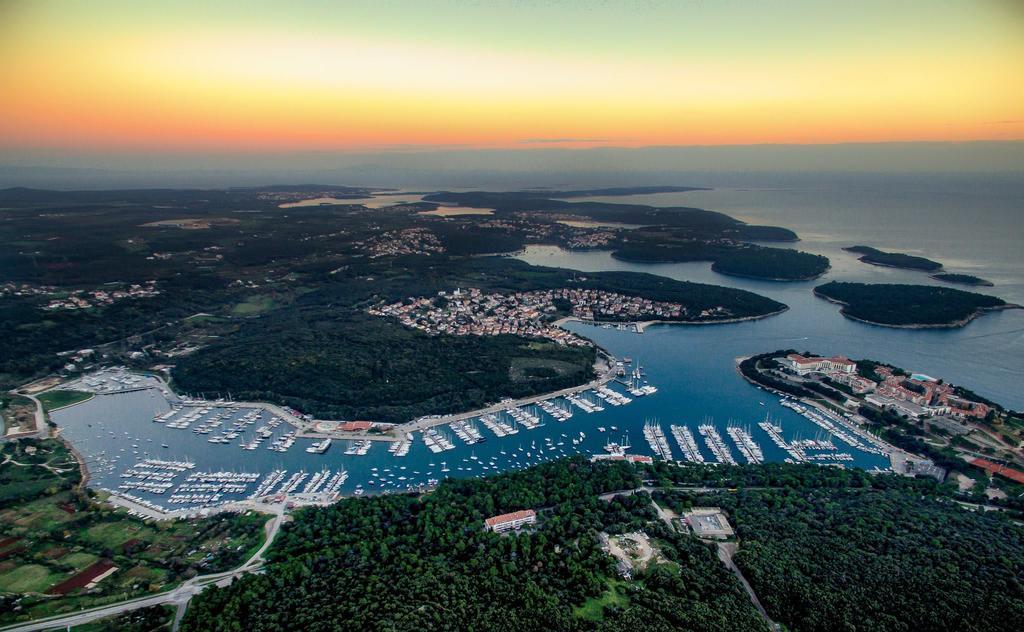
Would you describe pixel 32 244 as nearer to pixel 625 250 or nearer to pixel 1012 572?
pixel 625 250

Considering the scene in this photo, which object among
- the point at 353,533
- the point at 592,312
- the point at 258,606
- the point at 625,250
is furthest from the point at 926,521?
the point at 625,250

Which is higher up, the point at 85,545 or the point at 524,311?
the point at 524,311

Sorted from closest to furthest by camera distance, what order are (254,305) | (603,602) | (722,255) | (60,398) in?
1. (603,602)
2. (60,398)
3. (254,305)
4. (722,255)

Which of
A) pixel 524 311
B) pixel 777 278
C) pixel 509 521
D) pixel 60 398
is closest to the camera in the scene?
pixel 509 521

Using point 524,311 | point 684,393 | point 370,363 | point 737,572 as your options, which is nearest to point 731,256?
point 524,311

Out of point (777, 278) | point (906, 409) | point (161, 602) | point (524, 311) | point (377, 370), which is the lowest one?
point (161, 602)

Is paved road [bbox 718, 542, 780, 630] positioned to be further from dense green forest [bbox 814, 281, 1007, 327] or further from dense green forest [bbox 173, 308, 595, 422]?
dense green forest [bbox 814, 281, 1007, 327]

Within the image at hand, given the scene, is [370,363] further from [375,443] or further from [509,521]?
[509,521]
